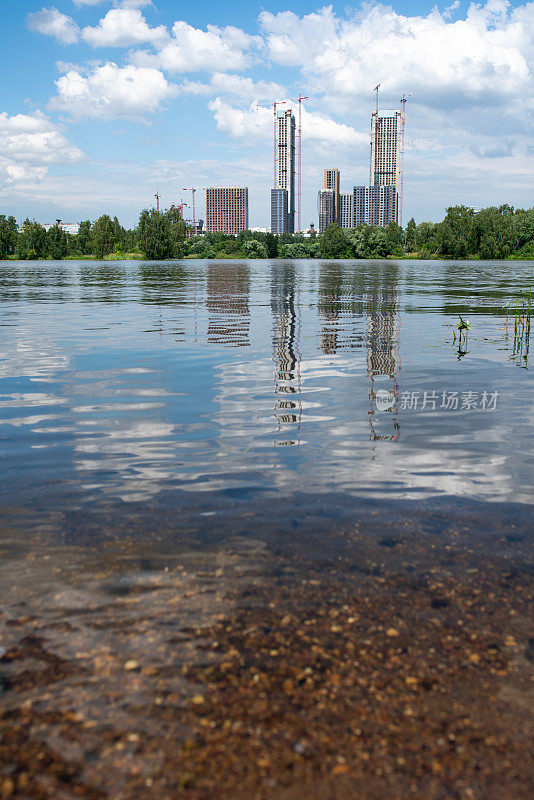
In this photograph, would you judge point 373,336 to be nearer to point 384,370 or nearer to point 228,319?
point 384,370

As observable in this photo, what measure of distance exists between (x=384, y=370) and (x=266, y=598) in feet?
36.5

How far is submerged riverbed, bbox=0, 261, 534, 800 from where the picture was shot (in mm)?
3207

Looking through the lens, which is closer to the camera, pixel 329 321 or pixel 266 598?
pixel 266 598

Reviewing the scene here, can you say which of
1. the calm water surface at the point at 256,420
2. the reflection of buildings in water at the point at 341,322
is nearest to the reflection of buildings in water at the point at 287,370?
the calm water surface at the point at 256,420

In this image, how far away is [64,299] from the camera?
41781mm

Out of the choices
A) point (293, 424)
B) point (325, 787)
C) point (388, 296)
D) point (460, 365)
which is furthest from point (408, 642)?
point (388, 296)

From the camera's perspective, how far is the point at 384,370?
49.8ft

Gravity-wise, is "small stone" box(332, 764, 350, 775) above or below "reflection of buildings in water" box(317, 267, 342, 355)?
below

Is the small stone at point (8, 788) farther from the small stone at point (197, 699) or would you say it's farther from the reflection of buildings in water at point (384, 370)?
the reflection of buildings in water at point (384, 370)

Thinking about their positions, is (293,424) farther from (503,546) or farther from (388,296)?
(388,296)

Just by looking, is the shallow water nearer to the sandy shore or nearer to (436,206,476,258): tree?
the sandy shore

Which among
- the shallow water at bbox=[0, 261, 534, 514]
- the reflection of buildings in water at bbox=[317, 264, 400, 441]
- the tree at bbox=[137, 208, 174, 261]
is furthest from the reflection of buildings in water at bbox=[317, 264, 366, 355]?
the tree at bbox=[137, 208, 174, 261]

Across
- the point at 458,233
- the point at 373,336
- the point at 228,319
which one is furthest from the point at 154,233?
the point at 373,336

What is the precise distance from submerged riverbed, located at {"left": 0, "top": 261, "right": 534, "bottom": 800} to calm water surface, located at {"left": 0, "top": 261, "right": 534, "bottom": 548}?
66mm
